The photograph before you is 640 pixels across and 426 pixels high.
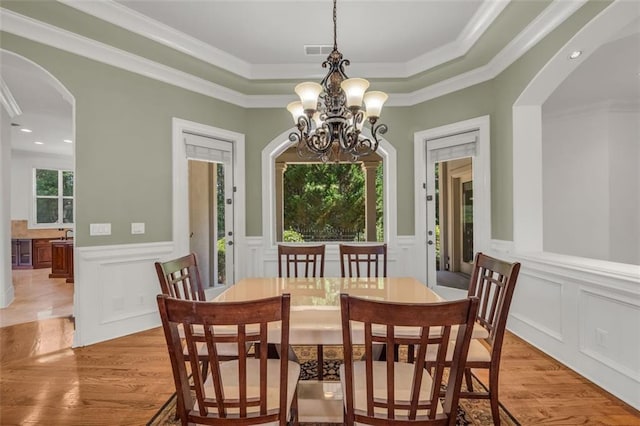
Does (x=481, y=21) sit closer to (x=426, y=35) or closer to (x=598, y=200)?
(x=426, y=35)

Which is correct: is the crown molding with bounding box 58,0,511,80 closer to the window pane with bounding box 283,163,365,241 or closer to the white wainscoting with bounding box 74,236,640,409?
the white wainscoting with bounding box 74,236,640,409

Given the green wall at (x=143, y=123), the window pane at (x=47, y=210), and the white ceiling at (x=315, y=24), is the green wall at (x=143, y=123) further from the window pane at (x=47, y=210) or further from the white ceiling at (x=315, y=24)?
the window pane at (x=47, y=210)

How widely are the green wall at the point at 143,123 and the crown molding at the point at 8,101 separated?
169cm

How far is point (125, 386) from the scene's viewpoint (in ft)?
7.72

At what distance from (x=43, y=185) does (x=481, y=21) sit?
32.7 feet

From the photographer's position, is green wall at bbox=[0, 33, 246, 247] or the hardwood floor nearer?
the hardwood floor

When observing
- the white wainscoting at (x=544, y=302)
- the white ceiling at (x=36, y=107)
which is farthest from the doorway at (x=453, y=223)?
the white ceiling at (x=36, y=107)

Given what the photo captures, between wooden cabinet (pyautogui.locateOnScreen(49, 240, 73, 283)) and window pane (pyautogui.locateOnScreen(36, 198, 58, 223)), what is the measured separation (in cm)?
262

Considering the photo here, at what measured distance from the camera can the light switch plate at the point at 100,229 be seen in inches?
123

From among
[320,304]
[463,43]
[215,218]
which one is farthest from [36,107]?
[463,43]

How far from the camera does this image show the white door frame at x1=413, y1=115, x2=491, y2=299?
366 centimetres

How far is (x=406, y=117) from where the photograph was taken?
4277 millimetres

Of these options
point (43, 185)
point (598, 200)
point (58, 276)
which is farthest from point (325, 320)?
point (43, 185)

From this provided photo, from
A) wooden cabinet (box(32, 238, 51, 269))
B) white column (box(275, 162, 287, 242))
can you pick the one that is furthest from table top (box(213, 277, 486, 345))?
wooden cabinet (box(32, 238, 51, 269))
